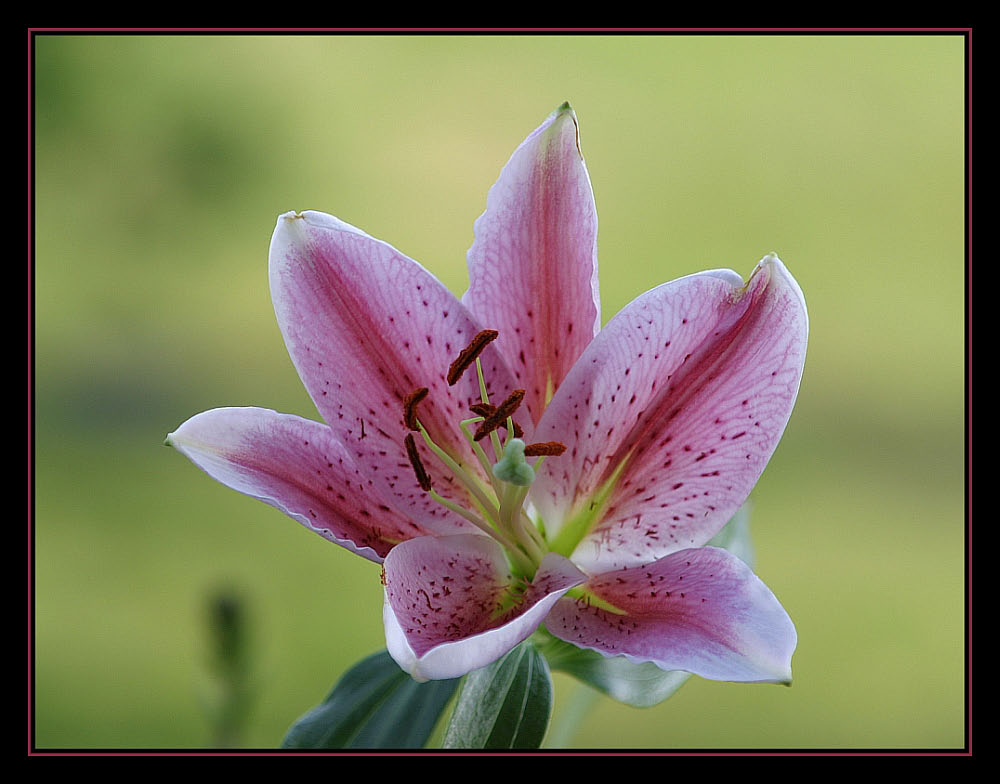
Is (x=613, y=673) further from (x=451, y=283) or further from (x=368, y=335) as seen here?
(x=451, y=283)

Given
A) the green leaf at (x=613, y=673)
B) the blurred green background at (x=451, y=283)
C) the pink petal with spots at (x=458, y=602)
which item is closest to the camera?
the pink petal with spots at (x=458, y=602)

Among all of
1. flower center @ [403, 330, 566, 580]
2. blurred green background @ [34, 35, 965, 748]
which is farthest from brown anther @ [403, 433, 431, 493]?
blurred green background @ [34, 35, 965, 748]

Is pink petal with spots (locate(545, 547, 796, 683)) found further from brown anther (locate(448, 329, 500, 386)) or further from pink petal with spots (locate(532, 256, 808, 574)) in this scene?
brown anther (locate(448, 329, 500, 386))

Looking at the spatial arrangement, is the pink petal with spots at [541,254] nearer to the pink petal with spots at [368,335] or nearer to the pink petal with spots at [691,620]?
the pink petal with spots at [368,335]

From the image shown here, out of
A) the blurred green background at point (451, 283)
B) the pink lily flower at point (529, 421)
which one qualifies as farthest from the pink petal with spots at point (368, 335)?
the blurred green background at point (451, 283)

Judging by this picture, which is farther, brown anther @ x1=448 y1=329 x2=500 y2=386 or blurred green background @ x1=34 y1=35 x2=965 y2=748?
blurred green background @ x1=34 y1=35 x2=965 y2=748

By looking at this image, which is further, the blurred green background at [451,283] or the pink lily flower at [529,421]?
the blurred green background at [451,283]
